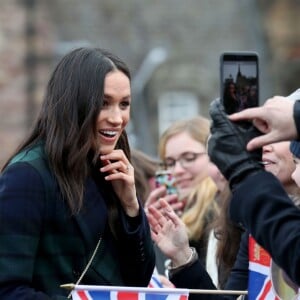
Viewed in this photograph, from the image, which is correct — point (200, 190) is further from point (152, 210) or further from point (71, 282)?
point (71, 282)

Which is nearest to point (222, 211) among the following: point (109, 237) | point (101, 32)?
point (109, 237)

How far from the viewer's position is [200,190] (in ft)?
21.3

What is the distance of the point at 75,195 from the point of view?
4.25 metres

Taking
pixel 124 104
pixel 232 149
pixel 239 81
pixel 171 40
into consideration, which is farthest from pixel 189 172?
pixel 171 40

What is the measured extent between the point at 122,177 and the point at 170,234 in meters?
0.47

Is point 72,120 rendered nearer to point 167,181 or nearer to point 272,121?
point 272,121

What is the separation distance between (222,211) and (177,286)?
770mm

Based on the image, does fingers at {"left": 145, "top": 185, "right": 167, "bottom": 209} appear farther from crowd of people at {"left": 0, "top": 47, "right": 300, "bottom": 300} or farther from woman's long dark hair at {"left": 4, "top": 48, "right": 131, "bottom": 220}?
woman's long dark hair at {"left": 4, "top": 48, "right": 131, "bottom": 220}

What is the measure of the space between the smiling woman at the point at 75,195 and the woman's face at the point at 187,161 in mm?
2258

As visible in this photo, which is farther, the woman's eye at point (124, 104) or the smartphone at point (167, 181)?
the smartphone at point (167, 181)

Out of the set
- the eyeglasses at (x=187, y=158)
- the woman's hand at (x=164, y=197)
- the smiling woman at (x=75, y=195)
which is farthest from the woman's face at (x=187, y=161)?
the smiling woman at (x=75, y=195)

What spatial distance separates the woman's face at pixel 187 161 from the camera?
270 inches

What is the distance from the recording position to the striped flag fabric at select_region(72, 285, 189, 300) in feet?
13.3

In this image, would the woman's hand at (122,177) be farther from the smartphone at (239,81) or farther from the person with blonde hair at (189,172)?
the person with blonde hair at (189,172)
